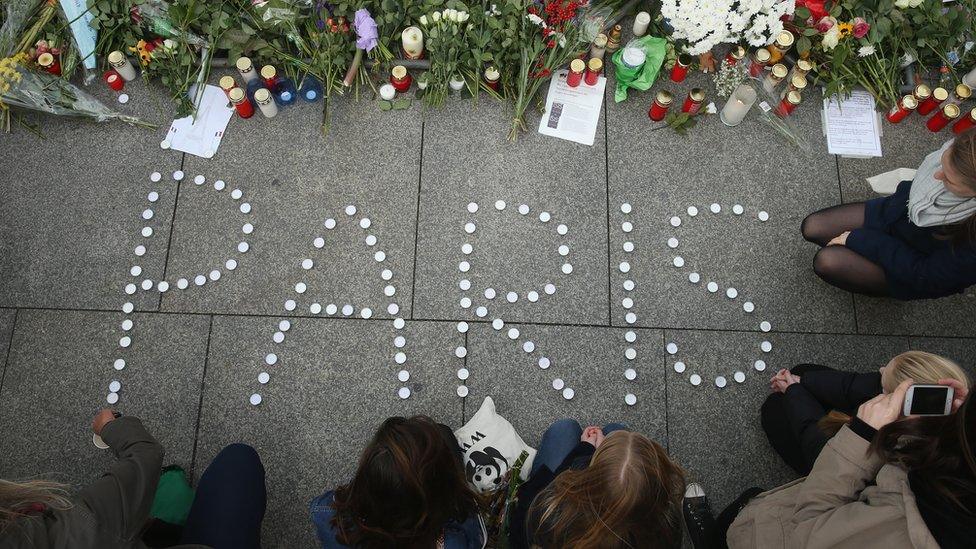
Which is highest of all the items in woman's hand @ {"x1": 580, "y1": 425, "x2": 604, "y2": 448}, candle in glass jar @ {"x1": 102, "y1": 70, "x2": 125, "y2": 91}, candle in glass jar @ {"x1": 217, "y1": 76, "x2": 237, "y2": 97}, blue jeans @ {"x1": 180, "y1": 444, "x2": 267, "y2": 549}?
candle in glass jar @ {"x1": 217, "y1": 76, "x2": 237, "y2": 97}

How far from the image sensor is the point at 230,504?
2.13 metres

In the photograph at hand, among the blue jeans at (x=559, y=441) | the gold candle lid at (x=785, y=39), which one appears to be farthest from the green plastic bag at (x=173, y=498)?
the gold candle lid at (x=785, y=39)

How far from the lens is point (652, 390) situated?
2.69 meters

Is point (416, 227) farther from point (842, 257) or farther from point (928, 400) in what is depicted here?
point (928, 400)

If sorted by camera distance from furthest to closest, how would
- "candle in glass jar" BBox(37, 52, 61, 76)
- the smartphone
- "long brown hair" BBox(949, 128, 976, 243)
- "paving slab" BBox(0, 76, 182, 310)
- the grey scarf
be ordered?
"candle in glass jar" BBox(37, 52, 61, 76), "paving slab" BBox(0, 76, 182, 310), the grey scarf, "long brown hair" BBox(949, 128, 976, 243), the smartphone

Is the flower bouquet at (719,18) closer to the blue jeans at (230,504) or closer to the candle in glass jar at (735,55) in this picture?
the candle in glass jar at (735,55)

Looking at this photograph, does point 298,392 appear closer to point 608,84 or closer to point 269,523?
point 269,523

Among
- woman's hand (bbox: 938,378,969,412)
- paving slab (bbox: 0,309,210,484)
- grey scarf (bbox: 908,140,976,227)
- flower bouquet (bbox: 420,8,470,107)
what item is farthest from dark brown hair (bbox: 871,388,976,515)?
paving slab (bbox: 0,309,210,484)

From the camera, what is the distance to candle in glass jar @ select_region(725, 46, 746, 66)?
295 centimetres

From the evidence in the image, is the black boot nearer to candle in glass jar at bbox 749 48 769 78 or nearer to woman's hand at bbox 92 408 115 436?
candle in glass jar at bbox 749 48 769 78

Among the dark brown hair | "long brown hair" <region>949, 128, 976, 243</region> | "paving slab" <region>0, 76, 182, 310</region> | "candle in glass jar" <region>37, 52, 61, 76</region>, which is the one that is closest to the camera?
the dark brown hair

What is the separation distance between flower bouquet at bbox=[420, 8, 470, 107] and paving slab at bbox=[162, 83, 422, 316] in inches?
7.6

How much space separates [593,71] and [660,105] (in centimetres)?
37

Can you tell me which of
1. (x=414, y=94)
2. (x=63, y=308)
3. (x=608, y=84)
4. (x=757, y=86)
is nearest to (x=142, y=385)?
(x=63, y=308)
